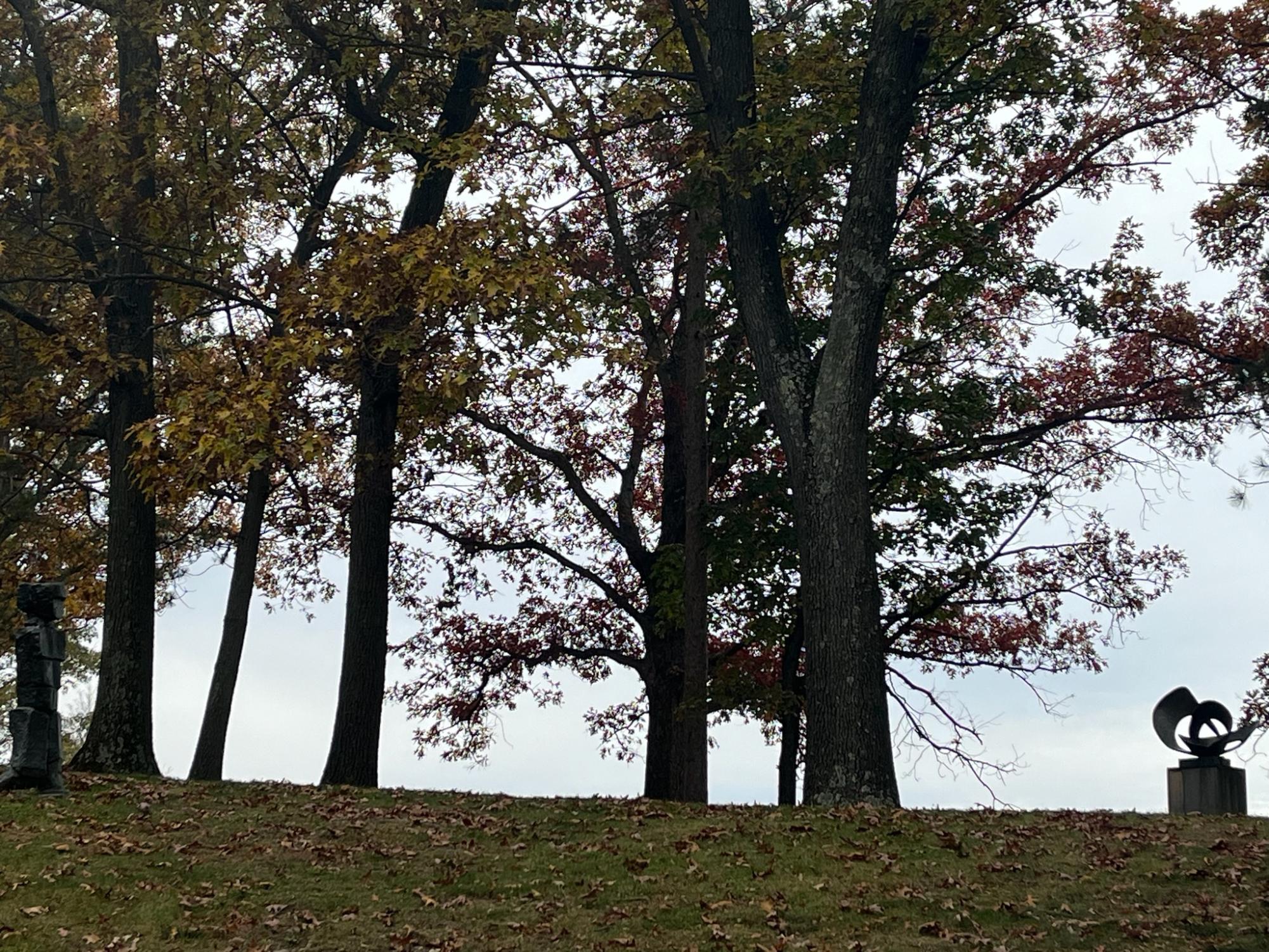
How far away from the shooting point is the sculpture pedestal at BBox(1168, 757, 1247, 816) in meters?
15.9

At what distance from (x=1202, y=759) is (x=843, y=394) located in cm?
718

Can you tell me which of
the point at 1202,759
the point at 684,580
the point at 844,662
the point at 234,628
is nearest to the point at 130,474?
the point at 234,628

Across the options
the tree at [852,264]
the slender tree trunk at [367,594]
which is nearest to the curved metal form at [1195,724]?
the tree at [852,264]

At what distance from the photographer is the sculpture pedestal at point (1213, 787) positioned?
15.9 meters

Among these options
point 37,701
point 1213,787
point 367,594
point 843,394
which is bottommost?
point 1213,787

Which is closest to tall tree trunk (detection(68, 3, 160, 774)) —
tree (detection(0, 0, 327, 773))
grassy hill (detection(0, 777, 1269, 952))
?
tree (detection(0, 0, 327, 773))

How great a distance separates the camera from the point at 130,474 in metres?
17.8

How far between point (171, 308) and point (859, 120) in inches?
437

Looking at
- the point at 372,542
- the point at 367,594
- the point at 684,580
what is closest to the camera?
the point at 367,594

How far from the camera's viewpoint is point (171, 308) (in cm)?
1930

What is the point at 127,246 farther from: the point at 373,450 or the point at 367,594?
the point at 367,594

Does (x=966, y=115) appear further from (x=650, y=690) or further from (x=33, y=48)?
(x=33, y=48)

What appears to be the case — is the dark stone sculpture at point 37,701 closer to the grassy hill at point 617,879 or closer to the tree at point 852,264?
the grassy hill at point 617,879

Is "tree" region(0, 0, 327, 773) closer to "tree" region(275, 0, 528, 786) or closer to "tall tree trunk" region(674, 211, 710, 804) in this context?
"tree" region(275, 0, 528, 786)
